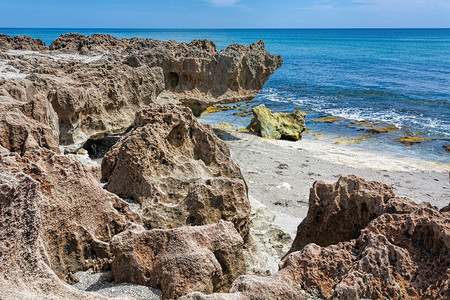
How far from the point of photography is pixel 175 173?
18.9 feet

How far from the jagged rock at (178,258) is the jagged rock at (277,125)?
14492 millimetres

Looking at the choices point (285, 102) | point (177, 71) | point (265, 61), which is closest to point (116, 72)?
point (177, 71)

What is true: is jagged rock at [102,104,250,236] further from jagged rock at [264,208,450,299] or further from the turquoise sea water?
the turquoise sea water

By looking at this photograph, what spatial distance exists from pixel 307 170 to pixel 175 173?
785 centimetres

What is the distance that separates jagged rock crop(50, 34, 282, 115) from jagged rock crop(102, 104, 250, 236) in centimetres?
896

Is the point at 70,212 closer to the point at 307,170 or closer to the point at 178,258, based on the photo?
the point at 178,258

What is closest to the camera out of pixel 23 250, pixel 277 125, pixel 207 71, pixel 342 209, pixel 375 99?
pixel 23 250

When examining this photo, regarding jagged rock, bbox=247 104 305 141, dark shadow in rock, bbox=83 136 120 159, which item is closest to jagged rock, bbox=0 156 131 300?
dark shadow in rock, bbox=83 136 120 159

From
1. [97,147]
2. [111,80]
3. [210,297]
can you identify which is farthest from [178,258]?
[97,147]

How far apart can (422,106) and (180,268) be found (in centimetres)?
2709

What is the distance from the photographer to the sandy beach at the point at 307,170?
1022cm

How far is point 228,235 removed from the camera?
3.84 m

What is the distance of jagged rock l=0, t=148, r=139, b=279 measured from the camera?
376cm

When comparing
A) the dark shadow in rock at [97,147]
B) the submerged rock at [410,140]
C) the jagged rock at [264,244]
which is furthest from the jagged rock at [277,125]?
the jagged rock at [264,244]
